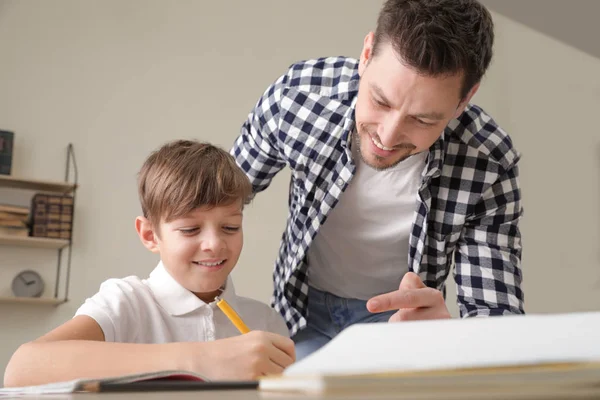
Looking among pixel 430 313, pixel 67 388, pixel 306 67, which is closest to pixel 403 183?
pixel 306 67

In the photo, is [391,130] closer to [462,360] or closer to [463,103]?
[463,103]

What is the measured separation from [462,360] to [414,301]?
0.78 meters

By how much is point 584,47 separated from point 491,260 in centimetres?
377

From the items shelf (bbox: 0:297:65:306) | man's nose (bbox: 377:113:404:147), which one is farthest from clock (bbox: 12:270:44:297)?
man's nose (bbox: 377:113:404:147)

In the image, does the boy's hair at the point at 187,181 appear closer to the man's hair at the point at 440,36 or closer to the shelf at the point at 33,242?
the man's hair at the point at 440,36

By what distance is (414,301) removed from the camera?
3.81ft

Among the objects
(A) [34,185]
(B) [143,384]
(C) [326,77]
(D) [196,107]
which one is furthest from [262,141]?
(D) [196,107]

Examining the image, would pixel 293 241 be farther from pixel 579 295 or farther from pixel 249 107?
pixel 579 295

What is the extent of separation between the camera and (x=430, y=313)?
48.0 inches

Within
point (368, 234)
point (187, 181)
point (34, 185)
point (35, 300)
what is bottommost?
point (35, 300)

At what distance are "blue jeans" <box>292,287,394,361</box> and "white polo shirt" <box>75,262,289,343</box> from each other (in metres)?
0.32

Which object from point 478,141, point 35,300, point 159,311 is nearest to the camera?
point 159,311

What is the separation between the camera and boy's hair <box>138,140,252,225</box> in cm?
138

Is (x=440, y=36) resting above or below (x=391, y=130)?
above
